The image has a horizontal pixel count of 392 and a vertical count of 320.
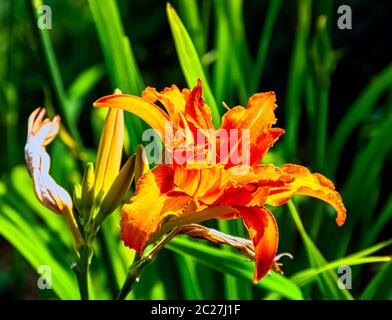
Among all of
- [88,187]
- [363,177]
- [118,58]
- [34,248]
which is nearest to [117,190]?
[88,187]

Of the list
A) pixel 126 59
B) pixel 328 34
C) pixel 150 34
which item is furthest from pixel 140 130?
pixel 150 34

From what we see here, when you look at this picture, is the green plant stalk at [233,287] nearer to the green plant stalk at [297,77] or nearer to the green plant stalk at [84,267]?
the green plant stalk at [84,267]

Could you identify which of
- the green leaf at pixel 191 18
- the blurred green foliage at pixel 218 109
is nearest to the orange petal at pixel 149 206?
the blurred green foliage at pixel 218 109

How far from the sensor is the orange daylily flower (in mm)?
508

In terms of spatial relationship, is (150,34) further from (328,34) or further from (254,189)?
(254,189)

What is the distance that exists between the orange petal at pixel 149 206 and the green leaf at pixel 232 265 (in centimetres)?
19

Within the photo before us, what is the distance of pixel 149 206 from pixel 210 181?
0.18 ft

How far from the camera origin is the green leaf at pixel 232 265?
28.1 inches

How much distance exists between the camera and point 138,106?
55cm

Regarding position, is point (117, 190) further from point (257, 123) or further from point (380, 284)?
point (380, 284)
